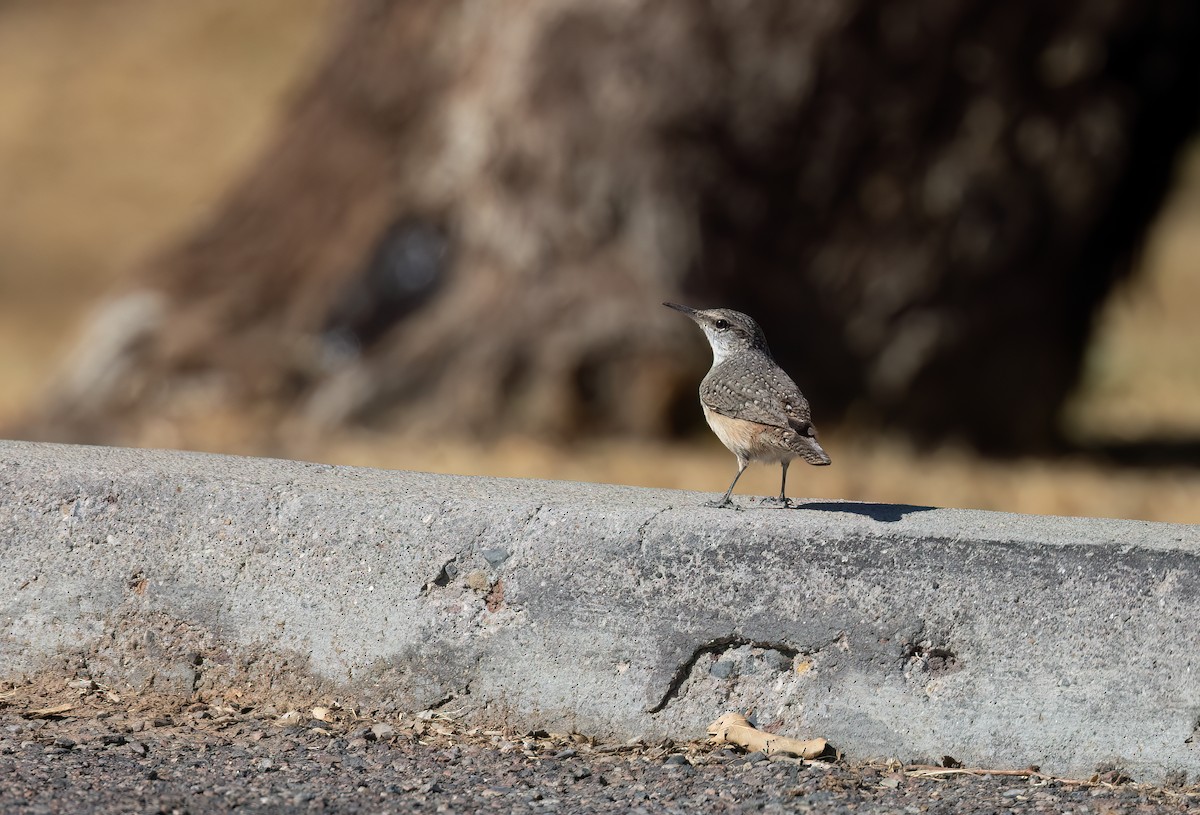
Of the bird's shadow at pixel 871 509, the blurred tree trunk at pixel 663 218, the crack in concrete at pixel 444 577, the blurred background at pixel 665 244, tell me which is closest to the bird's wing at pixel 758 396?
the bird's shadow at pixel 871 509

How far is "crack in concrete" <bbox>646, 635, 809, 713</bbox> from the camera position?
3656 millimetres

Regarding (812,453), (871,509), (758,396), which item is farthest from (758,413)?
(871,509)

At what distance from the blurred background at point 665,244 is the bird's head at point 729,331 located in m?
3.51

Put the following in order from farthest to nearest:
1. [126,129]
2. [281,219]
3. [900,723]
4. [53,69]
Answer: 1. [53,69]
2. [126,129]
3. [281,219]
4. [900,723]

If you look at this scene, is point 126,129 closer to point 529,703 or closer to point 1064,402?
point 1064,402

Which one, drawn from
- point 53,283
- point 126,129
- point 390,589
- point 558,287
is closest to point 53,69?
point 126,129

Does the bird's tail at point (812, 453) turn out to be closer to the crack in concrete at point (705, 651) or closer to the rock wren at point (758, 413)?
the rock wren at point (758, 413)

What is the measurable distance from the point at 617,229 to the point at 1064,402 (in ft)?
13.1

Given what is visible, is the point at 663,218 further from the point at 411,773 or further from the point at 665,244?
the point at 411,773

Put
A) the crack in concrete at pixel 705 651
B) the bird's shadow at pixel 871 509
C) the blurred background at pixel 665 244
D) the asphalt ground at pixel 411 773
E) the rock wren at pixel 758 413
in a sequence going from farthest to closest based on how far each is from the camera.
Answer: the blurred background at pixel 665 244 → the rock wren at pixel 758 413 → the bird's shadow at pixel 871 509 → the crack in concrete at pixel 705 651 → the asphalt ground at pixel 411 773

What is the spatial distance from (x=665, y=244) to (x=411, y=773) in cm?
626

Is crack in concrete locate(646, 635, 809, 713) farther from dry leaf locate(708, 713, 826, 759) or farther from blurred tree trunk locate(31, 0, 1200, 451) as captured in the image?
blurred tree trunk locate(31, 0, 1200, 451)

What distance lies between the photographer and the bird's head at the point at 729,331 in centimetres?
453

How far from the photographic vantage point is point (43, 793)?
321cm
